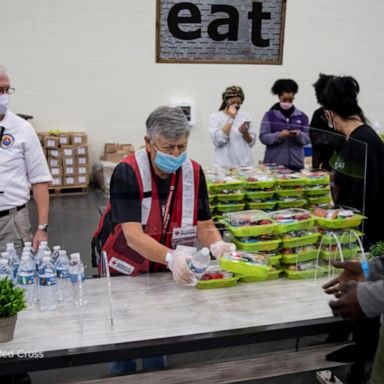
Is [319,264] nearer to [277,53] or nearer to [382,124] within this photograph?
[277,53]

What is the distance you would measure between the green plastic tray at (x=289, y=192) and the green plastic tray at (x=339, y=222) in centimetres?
56

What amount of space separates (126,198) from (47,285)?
0.51 metres

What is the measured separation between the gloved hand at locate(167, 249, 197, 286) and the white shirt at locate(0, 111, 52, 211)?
3.63 ft

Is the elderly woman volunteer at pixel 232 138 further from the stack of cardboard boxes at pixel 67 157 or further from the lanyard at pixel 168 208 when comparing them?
the stack of cardboard boxes at pixel 67 157

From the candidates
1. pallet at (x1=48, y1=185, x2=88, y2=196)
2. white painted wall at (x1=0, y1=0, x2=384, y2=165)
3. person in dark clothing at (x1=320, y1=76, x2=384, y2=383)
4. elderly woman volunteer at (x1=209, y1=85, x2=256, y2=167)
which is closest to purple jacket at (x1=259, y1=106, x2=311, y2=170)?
elderly woman volunteer at (x1=209, y1=85, x2=256, y2=167)

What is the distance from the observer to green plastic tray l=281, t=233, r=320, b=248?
2.31 meters

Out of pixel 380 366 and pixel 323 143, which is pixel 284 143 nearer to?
pixel 323 143

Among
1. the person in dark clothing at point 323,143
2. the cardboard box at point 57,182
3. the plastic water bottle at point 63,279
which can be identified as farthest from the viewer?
the cardboard box at point 57,182

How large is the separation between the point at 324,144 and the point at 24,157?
5.85ft

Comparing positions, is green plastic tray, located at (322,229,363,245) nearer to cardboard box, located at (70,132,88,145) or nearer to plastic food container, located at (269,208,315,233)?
plastic food container, located at (269,208,315,233)

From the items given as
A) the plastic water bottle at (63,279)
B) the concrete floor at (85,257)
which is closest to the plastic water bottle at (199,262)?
the plastic water bottle at (63,279)

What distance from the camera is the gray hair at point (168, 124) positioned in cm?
213

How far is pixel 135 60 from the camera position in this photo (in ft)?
24.3

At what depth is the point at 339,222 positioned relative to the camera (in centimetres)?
238
